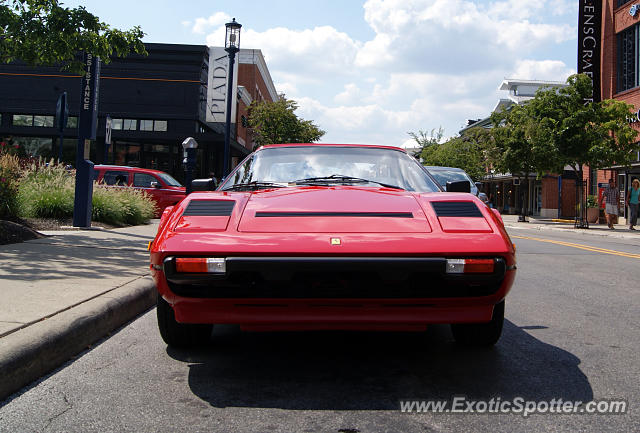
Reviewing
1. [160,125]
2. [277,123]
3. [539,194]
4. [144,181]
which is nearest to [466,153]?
[539,194]

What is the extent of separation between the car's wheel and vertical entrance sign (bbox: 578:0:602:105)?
101 feet

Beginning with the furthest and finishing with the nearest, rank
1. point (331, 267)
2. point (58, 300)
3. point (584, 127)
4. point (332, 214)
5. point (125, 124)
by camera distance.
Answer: point (125, 124)
point (584, 127)
point (58, 300)
point (332, 214)
point (331, 267)

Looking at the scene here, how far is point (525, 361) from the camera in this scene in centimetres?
356

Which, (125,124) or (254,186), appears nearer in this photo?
(254,186)

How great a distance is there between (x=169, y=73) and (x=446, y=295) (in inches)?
1285

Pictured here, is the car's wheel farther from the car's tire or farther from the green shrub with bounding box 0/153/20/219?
the green shrub with bounding box 0/153/20/219

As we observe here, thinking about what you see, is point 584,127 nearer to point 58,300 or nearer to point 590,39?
point 590,39

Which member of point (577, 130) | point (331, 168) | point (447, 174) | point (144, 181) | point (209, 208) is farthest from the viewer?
point (577, 130)

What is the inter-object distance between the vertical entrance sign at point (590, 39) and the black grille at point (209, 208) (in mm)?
30846

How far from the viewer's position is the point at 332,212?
10.7ft

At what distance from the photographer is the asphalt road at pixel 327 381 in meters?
2.58

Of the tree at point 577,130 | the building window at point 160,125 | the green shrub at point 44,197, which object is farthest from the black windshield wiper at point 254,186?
the building window at point 160,125

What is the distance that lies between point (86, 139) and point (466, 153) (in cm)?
4358

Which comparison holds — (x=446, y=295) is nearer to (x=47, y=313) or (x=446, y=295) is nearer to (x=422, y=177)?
(x=422, y=177)
